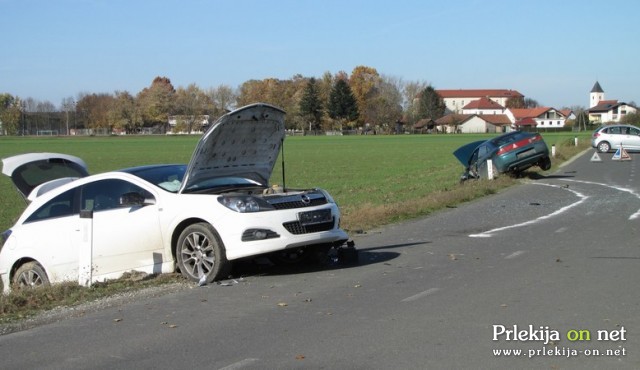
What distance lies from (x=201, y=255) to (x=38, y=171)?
14.7 feet

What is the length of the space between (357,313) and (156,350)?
189cm

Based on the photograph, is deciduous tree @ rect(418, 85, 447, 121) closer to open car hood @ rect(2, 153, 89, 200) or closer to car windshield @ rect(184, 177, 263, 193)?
open car hood @ rect(2, 153, 89, 200)

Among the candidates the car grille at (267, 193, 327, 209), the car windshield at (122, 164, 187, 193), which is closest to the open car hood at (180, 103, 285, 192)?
the car windshield at (122, 164, 187, 193)

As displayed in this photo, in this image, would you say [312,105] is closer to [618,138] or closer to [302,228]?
[618,138]

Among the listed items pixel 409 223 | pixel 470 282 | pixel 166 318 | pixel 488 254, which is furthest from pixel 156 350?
A: pixel 409 223

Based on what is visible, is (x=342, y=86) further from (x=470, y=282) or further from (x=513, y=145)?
(x=470, y=282)

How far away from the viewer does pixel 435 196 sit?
18531 millimetres

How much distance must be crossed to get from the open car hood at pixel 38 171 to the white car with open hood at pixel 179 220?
202 cm

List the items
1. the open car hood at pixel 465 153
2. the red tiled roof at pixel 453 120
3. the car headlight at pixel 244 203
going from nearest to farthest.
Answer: the car headlight at pixel 244 203
the open car hood at pixel 465 153
the red tiled roof at pixel 453 120

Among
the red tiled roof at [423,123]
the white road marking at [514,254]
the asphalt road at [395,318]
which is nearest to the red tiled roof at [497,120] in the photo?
the red tiled roof at [423,123]

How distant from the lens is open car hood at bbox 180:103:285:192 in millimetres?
8956

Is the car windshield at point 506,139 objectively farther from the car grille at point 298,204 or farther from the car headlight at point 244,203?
the car headlight at point 244,203

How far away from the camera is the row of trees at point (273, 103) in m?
142

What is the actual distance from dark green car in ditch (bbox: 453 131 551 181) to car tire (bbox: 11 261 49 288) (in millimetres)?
17288
